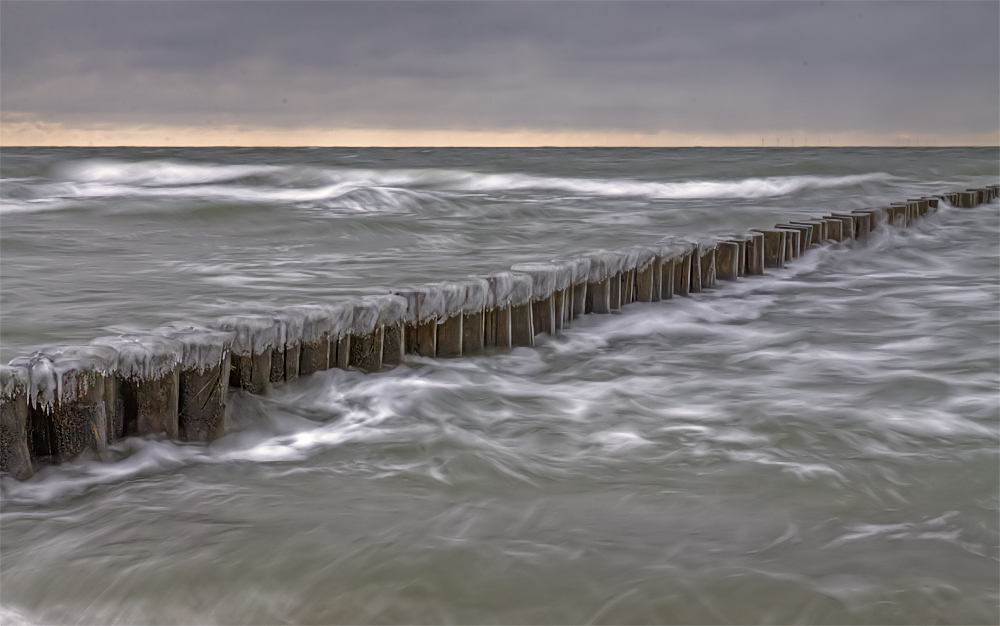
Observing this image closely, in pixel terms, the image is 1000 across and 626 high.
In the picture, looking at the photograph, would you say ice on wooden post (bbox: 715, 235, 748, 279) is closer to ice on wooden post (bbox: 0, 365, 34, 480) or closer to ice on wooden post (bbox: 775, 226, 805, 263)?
ice on wooden post (bbox: 775, 226, 805, 263)

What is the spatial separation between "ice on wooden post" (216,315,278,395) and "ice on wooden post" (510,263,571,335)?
1749 mm

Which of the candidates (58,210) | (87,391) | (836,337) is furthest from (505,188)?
(87,391)

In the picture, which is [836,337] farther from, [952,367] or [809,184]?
[809,184]

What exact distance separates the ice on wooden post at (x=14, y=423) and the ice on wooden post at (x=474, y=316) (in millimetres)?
2236

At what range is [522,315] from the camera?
496 cm

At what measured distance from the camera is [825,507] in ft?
9.47

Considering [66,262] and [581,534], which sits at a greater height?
[66,262]

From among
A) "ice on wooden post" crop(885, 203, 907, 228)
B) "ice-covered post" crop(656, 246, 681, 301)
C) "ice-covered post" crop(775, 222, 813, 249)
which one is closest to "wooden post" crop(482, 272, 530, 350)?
"ice-covered post" crop(656, 246, 681, 301)

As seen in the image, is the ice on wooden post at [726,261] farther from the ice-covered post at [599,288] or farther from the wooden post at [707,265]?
the ice-covered post at [599,288]

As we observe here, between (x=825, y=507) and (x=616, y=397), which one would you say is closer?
(x=825, y=507)

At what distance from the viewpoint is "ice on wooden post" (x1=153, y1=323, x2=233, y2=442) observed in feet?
10.5

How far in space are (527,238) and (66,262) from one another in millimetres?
5695

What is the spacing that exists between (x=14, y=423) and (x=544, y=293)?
2.99m

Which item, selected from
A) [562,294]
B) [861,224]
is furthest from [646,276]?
[861,224]
